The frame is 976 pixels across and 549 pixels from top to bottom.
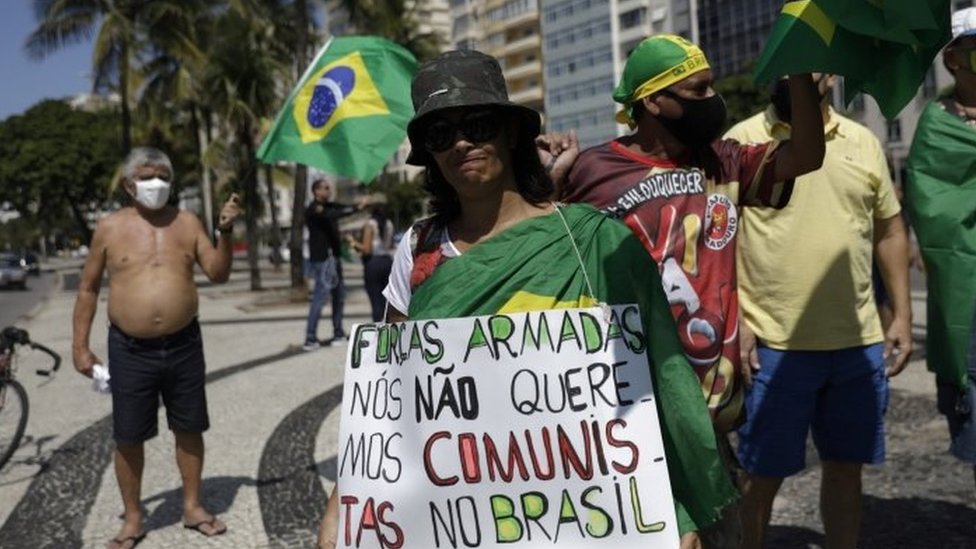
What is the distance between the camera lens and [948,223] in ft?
10.5

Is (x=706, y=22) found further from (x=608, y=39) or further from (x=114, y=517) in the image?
(x=114, y=517)

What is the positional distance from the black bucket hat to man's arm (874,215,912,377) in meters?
1.79

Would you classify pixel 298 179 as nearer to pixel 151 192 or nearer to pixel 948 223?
pixel 151 192

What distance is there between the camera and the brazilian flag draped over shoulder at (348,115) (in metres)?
5.41

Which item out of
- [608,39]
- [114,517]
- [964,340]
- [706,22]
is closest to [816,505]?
[964,340]

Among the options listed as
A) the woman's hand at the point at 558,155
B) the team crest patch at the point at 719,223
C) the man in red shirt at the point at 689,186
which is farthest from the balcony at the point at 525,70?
the team crest patch at the point at 719,223

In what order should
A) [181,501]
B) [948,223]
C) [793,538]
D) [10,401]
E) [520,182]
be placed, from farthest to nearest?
[10,401], [181,501], [793,538], [948,223], [520,182]

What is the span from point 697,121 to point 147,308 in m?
2.73

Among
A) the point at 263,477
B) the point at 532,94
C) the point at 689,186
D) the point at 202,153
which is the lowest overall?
the point at 263,477

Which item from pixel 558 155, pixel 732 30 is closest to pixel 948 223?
pixel 558 155

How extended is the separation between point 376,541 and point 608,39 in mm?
74241

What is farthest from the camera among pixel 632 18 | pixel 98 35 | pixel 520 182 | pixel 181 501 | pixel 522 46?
pixel 522 46

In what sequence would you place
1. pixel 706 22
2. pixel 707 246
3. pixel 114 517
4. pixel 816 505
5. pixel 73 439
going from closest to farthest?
pixel 707 246 → pixel 816 505 → pixel 114 517 → pixel 73 439 → pixel 706 22

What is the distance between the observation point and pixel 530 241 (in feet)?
6.20
